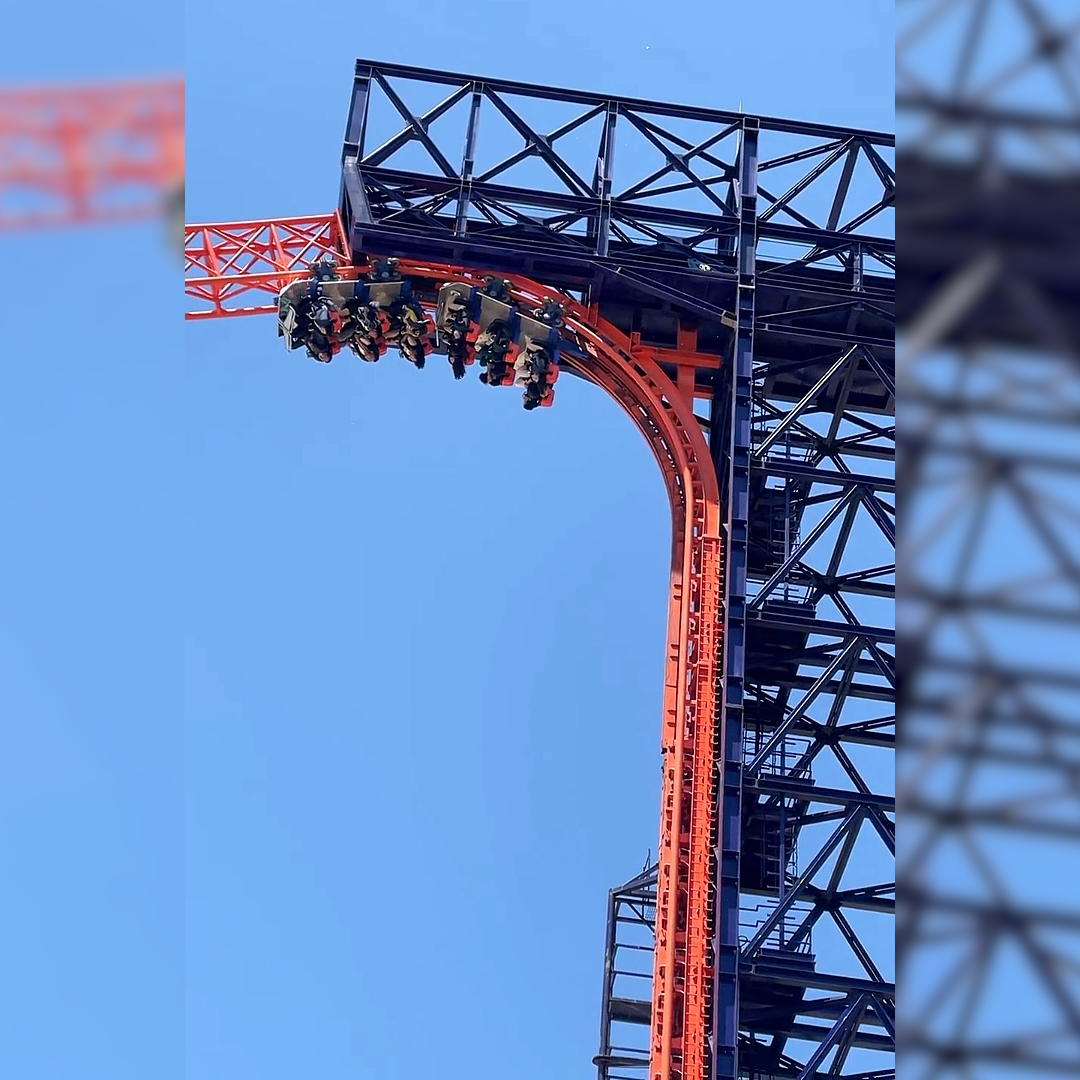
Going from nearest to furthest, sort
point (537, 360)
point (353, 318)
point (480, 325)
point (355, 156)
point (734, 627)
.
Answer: point (734, 627) → point (537, 360) → point (480, 325) → point (353, 318) → point (355, 156)

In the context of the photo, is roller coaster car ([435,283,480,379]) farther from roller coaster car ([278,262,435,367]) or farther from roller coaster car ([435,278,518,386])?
roller coaster car ([278,262,435,367])

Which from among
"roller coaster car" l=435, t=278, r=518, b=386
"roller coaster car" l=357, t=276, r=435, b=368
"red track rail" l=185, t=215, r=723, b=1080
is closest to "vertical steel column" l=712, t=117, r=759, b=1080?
"red track rail" l=185, t=215, r=723, b=1080

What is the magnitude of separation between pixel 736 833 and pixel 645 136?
15.5 metres

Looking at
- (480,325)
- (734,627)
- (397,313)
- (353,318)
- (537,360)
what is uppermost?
(397,313)

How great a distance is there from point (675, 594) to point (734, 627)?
1904 mm

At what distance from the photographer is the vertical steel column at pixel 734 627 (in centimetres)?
3091

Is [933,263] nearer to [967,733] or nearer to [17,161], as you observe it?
[967,733]

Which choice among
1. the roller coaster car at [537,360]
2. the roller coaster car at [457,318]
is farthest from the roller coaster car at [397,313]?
the roller coaster car at [537,360]

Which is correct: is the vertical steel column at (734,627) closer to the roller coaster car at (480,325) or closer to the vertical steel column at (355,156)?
the roller coaster car at (480,325)

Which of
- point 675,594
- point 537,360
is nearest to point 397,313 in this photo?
point 537,360

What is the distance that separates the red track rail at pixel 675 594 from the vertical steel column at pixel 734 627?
0.77ft

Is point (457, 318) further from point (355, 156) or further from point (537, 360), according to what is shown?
point (355, 156)

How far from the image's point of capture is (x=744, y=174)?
3916cm

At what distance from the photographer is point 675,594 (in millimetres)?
35438
